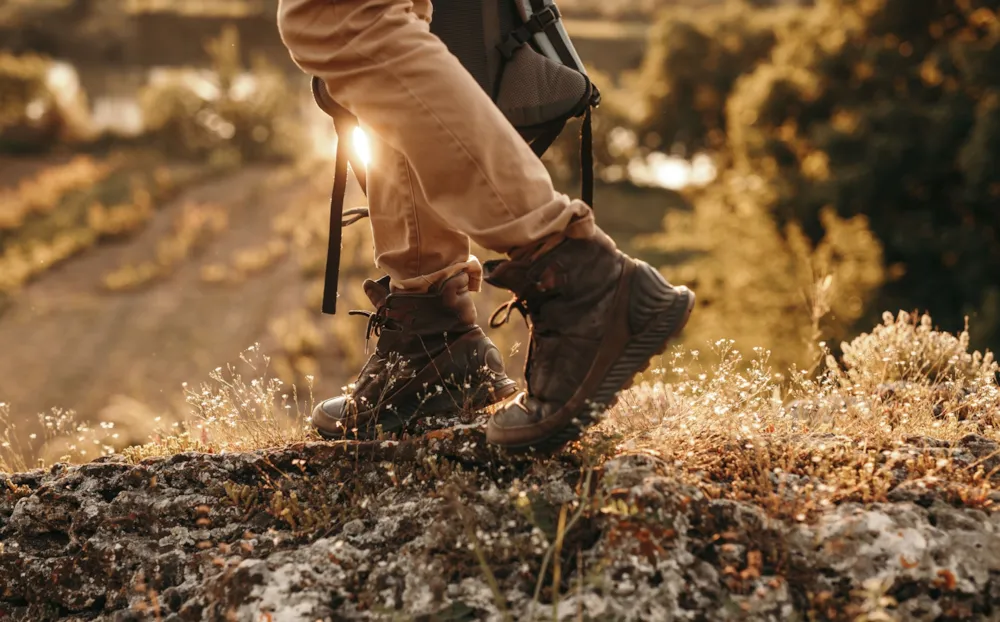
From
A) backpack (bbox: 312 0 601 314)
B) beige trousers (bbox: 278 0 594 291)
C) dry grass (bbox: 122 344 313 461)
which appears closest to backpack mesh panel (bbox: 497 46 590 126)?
backpack (bbox: 312 0 601 314)

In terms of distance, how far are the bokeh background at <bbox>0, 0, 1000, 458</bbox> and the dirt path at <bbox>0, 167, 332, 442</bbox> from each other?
0.14ft

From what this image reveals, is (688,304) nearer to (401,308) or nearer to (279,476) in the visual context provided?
(401,308)

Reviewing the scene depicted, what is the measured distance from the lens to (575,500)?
6.70 ft

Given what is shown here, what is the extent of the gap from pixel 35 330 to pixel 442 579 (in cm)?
1223

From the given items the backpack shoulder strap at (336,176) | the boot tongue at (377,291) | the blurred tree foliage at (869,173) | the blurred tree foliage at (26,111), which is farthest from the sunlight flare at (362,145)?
the blurred tree foliage at (26,111)

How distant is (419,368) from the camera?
2553 millimetres

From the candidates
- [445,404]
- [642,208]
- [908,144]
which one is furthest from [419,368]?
[642,208]

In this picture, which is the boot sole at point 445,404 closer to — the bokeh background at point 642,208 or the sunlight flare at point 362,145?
the sunlight flare at point 362,145

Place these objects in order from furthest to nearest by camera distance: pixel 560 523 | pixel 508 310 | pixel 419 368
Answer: pixel 419 368 → pixel 508 310 → pixel 560 523

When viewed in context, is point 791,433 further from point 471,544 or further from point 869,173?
point 869,173

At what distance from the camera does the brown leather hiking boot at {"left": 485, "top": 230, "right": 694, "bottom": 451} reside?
2.07m

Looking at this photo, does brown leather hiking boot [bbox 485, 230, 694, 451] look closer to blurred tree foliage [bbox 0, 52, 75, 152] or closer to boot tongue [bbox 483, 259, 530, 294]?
boot tongue [bbox 483, 259, 530, 294]

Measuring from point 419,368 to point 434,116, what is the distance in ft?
2.69

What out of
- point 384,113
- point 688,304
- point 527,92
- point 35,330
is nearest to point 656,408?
point 688,304
